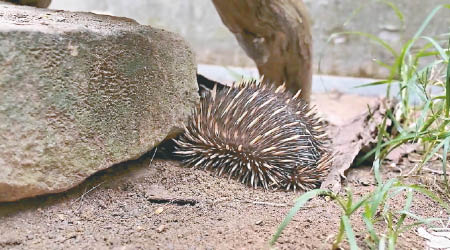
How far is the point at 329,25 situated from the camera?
12.4 feet

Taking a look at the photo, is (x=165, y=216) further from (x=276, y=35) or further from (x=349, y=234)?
(x=276, y=35)

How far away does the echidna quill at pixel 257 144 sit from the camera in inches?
68.4

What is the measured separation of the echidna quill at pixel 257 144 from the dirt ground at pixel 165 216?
0.08 metres

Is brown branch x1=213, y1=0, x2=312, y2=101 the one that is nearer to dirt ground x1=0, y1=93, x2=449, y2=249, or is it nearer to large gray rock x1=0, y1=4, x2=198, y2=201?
large gray rock x1=0, y1=4, x2=198, y2=201

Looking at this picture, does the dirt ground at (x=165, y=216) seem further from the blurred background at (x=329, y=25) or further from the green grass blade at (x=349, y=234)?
the blurred background at (x=329, y=25)

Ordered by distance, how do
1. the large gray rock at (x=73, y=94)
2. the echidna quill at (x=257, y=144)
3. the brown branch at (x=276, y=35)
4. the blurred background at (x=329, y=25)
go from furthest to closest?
the blurred background at (x=329, y=25)
the brown branch at (x=276, y=35)
the echidna quill at (x=257, y=144)
the large gray rock at (x=73, y=94)

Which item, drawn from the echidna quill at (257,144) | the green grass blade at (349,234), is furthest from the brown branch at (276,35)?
the green grass blade at (349,234)

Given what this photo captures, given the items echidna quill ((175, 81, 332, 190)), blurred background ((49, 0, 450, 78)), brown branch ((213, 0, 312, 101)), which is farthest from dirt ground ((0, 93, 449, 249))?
blurred background ((49, 0, 450, 78))

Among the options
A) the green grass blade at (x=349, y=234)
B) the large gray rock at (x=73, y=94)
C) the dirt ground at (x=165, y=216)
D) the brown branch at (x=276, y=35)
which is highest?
the brown branch at (x=276, y=35)

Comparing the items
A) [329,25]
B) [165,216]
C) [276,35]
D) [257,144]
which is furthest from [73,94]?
[329,25]

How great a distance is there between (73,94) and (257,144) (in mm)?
757

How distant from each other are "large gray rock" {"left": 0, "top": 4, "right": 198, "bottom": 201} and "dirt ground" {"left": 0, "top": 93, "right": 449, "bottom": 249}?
3.6 inches

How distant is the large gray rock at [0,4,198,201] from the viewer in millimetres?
1139

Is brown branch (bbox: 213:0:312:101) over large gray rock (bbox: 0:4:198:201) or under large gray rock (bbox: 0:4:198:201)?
over
